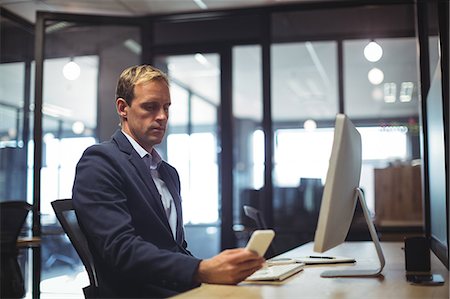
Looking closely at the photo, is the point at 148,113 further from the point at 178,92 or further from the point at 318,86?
the point at 178,92

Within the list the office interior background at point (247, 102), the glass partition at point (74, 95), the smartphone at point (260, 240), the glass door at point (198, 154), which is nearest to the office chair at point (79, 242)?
the smartphone at point (260, 240)

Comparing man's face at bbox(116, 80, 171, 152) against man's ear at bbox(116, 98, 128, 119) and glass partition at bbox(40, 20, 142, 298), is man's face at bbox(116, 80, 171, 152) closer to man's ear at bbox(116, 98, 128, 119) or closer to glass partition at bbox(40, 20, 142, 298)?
man's ear at bbox(116, 98, 128, 119)

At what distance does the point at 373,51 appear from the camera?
5258mm

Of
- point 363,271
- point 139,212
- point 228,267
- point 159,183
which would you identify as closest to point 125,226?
point 139,212

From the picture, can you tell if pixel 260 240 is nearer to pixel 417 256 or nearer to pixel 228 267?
pixel 228 267

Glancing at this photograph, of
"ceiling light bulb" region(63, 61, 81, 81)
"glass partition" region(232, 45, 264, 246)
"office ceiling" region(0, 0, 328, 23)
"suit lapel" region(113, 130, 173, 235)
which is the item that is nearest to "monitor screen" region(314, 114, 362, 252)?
"suit lapel" region(113, 130, 173, 235)

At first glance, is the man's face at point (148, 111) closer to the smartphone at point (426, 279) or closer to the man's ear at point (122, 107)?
the man's ear at point (122, 107)

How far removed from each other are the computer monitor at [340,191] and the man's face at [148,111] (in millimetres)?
628

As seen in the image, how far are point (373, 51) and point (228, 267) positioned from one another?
424cm

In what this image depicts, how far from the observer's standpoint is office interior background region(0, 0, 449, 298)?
520 cm

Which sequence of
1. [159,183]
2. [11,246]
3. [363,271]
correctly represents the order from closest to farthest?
[363,271] → [159,183] → [11,246]

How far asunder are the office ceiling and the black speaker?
3628 millimetres

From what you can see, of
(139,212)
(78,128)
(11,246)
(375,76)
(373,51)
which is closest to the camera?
(139,212)

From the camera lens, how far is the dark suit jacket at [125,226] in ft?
4.89
